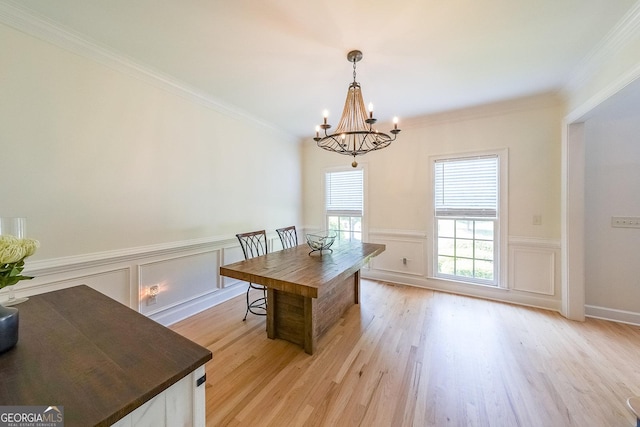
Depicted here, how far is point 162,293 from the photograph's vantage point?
259 cm

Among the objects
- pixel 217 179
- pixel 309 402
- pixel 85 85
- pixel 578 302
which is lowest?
pixel 309 402

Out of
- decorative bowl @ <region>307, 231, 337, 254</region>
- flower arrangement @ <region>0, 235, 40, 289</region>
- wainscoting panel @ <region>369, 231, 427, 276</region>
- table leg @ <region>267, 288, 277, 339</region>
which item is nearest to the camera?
flower arrangement @ <region>0, 235, 40, 289</region>

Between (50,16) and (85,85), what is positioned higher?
(50,16)

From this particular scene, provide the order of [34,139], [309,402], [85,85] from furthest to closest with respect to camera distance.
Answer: [85,85] → [34,139] → [309,402]

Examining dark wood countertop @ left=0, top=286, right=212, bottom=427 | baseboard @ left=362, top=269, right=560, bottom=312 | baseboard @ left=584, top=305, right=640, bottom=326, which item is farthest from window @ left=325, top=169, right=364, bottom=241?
dark wood countertop @ left=0, top=286, right=212, bottom=427

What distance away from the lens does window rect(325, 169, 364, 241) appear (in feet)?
14.1

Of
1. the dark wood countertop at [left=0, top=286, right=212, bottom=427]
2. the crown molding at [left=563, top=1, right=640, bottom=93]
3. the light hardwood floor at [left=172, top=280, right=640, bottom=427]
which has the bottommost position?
the light hardwood floor at [left=172, top=280, right=640, bottom=427]

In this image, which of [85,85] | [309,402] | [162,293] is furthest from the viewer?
[162,293]

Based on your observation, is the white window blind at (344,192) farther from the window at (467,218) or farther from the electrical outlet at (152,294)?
the electrical outlet at (152,294)

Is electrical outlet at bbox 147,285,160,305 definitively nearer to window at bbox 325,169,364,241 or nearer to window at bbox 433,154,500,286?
window at bbox 325,169,364,241

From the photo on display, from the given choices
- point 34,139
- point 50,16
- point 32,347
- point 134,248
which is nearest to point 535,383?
point 32,347

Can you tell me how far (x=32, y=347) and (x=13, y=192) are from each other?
1590 millimetres

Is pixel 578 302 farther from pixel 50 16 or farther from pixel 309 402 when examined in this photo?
pixel 50 16

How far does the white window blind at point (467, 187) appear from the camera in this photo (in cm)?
331
